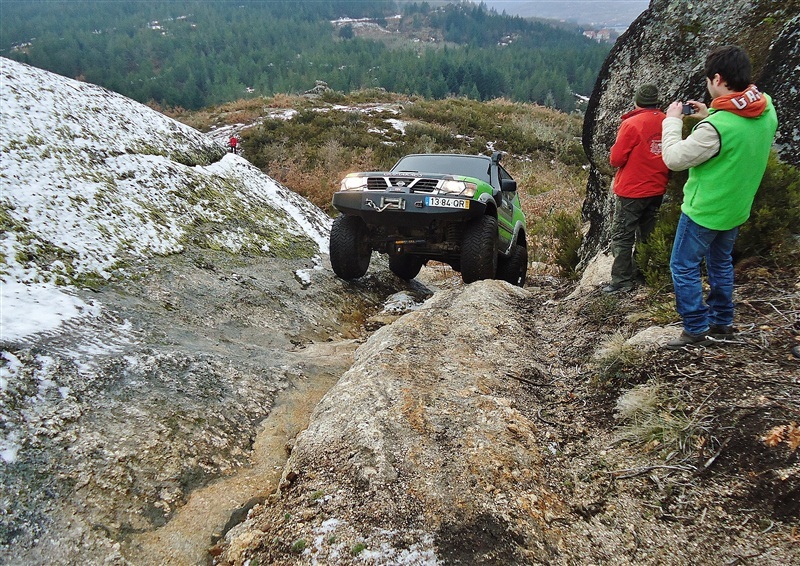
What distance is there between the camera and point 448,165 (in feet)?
22.2

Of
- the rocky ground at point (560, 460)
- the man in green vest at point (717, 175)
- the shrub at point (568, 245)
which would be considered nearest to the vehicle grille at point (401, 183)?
the rocky ground at point (560, 460)

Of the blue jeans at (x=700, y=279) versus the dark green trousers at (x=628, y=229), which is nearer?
the blue jeans at (x=700, y=279)

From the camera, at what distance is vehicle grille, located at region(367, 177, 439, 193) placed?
17.7 feet

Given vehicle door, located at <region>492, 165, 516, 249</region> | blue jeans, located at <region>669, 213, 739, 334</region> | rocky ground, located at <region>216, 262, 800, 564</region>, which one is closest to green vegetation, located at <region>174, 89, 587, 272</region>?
vehicle door, located at <region>492, 165, 516, 249</region>

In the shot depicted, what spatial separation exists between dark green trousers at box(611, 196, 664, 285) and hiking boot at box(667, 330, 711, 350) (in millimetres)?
1521

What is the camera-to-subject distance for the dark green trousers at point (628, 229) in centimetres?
443

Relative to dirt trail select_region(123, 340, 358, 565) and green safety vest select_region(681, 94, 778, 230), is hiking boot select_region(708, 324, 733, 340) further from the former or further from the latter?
dirt trail select_region(123, 340, 358, 565)

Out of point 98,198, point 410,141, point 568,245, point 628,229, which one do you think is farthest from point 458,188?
point 410,141

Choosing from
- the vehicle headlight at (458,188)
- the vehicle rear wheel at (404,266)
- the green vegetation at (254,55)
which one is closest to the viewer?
the vehicle headlight at (458,188)

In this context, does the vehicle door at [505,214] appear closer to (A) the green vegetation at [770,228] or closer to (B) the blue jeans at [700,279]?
(A) the green vegetation at [770,228]

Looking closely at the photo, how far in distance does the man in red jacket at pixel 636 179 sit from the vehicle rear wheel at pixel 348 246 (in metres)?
2.79

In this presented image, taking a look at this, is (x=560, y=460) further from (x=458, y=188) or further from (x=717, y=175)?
(x=458, y=188)

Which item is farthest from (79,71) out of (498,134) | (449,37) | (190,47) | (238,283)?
(449,37)

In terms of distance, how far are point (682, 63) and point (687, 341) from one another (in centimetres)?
396
